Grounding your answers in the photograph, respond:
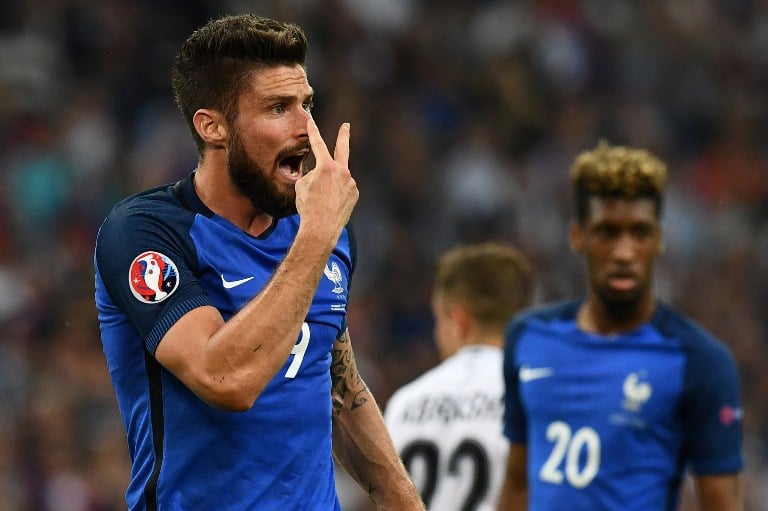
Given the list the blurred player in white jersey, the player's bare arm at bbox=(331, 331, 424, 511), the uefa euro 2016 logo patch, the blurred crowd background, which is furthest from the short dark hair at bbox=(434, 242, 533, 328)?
the blurred crowd background

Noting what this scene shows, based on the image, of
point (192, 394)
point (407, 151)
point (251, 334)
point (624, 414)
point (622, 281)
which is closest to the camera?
point (251, 334)

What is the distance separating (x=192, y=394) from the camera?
3400 millimetres

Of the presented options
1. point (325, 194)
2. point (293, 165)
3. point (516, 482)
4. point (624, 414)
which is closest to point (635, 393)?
point (624, 414)

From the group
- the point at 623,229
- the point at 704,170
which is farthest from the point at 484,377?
the point at 704,170

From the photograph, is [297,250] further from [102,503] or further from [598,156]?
[102,503]

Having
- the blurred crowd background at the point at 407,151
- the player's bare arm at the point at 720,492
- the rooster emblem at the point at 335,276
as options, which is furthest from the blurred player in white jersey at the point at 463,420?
the blurred crowd background at the point at 407,151

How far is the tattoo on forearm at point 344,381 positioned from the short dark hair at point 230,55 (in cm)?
77

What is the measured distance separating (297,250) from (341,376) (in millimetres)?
739

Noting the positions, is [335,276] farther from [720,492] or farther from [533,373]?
[720,492]

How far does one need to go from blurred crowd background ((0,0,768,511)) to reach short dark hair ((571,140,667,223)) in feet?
13.9

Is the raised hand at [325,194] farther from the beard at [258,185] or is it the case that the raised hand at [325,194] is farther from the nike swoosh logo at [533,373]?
the nike swoosh logo at [533,373]

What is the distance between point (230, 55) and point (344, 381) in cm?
101

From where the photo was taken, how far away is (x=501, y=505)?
17.8ft

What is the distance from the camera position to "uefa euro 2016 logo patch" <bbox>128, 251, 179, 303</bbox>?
327 cm
